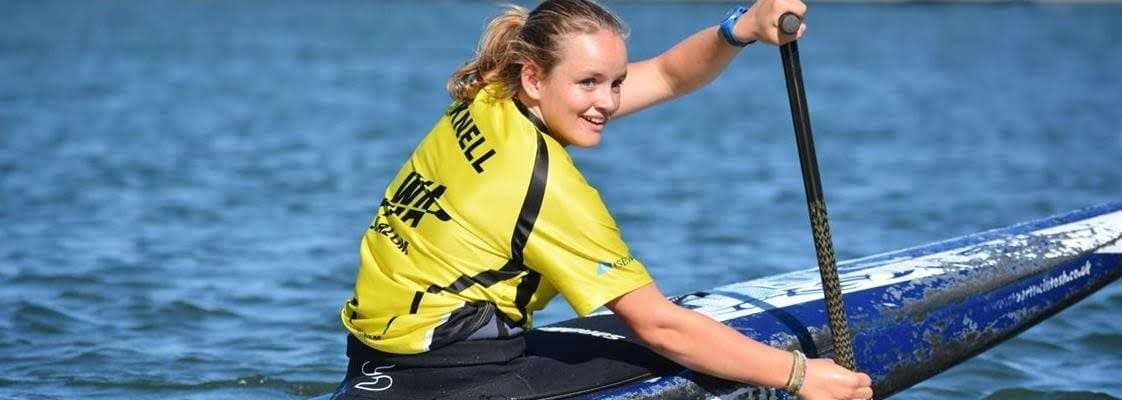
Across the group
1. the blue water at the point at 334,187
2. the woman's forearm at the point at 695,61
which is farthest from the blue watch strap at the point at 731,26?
the blue water at the point at 334,187

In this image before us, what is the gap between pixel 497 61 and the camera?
471 cm

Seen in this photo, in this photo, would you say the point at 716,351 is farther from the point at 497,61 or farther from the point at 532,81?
the point at 497,61

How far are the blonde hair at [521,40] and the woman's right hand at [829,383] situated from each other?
1.16m

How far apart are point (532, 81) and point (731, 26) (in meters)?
1.11

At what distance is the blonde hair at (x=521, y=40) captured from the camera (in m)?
4.56

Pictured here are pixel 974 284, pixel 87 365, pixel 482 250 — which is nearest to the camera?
pixel 482 250

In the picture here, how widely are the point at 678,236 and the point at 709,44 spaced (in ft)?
21.0

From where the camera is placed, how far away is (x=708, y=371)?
15.5ft

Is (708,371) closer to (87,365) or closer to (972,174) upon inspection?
(87,365)

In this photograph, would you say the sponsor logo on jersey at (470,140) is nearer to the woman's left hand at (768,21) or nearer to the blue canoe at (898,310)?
the blue canoe at (898,310)

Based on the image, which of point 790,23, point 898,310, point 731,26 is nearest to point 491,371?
point 790,23

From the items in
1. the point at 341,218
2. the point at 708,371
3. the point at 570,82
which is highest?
the point at 341,218

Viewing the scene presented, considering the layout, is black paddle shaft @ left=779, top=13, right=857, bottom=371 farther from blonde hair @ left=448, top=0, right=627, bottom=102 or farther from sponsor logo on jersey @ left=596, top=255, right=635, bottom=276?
sponsor logo on jersey @ left=596, top=255, right=635, bottom=276

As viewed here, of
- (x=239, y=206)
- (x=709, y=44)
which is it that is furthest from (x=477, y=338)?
(x=239, y=206)
